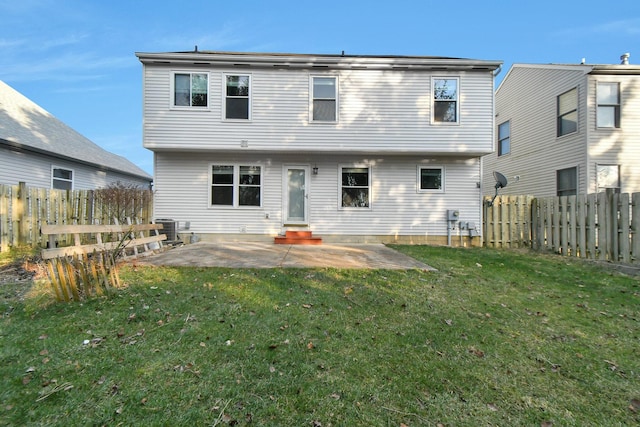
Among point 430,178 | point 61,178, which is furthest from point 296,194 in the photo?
point 61,178

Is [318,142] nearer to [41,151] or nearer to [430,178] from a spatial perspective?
[430,178]

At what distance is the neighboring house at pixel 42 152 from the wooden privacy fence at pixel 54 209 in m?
4.34

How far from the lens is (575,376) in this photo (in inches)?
98.3

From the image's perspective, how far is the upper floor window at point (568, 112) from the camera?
36.5 feet

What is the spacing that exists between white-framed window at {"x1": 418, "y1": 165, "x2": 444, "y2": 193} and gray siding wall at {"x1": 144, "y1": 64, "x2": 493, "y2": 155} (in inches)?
31.4

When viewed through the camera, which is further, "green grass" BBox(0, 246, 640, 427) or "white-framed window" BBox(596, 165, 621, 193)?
"white-framed window" BBox(596, 165, 621, 193)

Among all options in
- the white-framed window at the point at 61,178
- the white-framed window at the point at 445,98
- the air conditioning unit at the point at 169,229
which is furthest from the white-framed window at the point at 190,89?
the white-framed window at the point at 445,98

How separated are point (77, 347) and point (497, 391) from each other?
3571 mm

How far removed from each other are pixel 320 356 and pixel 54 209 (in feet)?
30.8

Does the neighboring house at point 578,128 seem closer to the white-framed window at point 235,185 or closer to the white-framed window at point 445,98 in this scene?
the white-framed window at point 445,98

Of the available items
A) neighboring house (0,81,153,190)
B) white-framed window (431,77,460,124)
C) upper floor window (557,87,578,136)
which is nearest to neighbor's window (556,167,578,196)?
upper floor window (557,87,578,136)

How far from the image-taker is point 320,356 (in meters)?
2.68

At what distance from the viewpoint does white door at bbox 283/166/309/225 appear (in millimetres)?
10266

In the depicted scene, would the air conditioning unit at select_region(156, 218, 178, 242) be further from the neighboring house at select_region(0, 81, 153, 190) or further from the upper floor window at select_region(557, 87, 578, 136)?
the upper floor window at select_region(557, 87, 578, 136)
